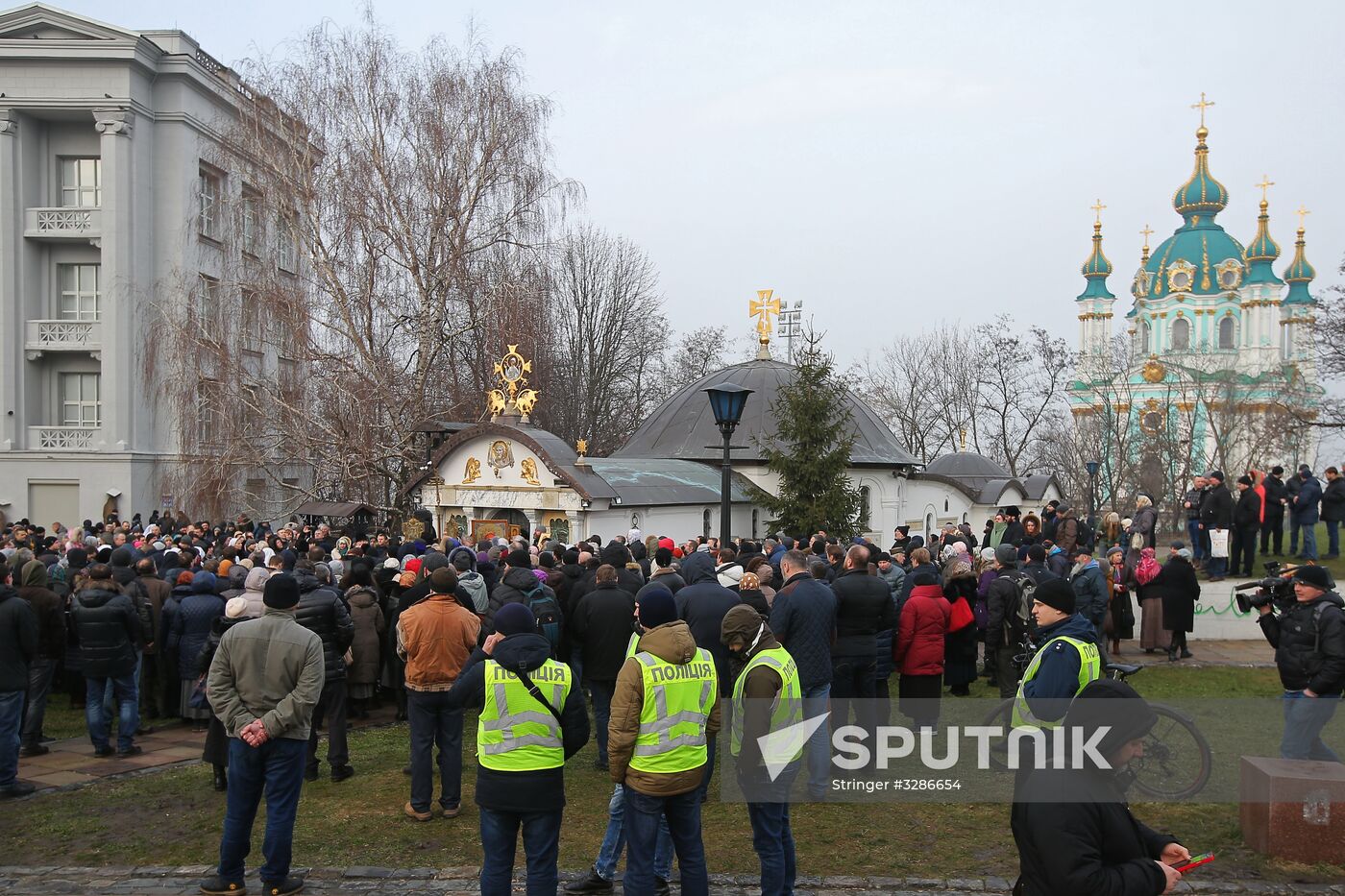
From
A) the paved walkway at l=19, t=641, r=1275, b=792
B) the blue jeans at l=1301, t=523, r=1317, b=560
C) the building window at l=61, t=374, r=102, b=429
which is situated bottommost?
the paved walkway at l=19, t=641, r=1275, b=792

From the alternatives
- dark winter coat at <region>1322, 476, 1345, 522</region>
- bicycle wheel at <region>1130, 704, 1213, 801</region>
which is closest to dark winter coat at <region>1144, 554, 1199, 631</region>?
dark winter coat at <region>1322, 476, 1345, 522</region>

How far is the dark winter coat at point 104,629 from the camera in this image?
9.15 metres

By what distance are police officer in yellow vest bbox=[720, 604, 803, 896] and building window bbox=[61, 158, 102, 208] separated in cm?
3370

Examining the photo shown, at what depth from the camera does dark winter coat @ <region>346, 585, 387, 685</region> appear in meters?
9.95

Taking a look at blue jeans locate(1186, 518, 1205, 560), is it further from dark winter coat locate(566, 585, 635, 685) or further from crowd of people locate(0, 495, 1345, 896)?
dark winter coat locate(566, 585, 635, 685)

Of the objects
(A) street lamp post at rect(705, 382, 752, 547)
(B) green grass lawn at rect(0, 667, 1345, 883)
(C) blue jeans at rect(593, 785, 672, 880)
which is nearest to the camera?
(C) blue jeans at rect(593, 785, 672, 880)

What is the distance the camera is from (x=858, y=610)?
9102 mm

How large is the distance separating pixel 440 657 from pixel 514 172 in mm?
18803

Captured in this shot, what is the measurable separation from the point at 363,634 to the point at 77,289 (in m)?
28.8

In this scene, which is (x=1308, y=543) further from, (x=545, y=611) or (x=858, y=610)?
(x=545, y=611)

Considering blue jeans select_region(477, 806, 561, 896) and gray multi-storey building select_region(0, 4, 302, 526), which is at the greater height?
gray multi-storey building select_region(0, 4, 302, 526)

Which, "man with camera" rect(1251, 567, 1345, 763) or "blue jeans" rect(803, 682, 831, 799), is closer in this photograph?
"man with camera" rect(1251, 567, 1345, 763)

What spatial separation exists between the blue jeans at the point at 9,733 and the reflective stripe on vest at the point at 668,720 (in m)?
6.22

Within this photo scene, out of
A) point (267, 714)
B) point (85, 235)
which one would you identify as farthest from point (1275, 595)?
point (85, 235)
